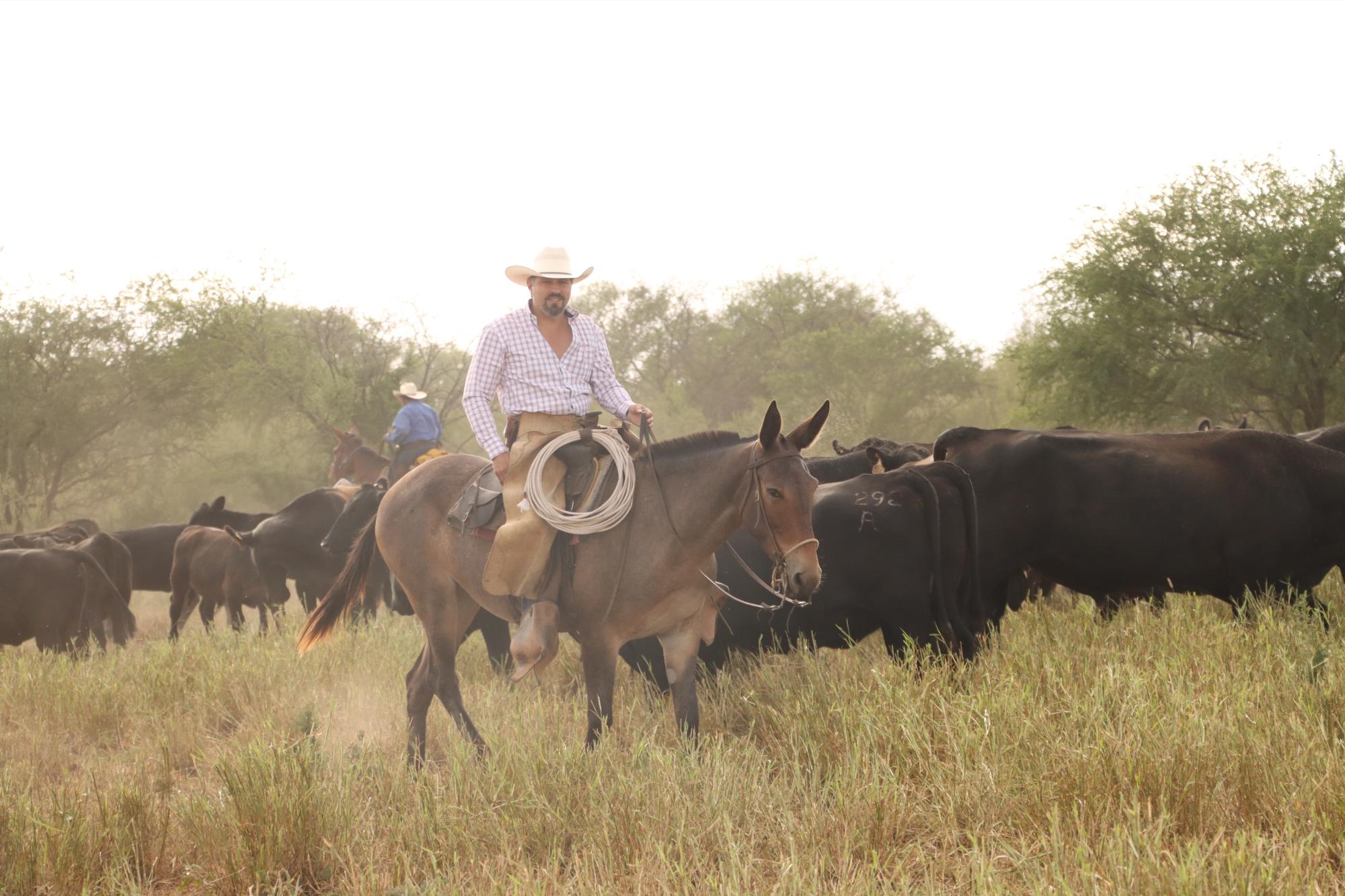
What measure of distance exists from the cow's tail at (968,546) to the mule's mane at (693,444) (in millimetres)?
1805

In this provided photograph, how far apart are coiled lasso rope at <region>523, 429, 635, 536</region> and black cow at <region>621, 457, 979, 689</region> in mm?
1321

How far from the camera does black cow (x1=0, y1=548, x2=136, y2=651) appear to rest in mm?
9273

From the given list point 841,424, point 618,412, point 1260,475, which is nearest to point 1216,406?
point 841,424

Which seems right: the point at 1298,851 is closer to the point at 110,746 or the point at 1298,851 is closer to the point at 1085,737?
the point at 1085,737

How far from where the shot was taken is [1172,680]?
4.91 meters

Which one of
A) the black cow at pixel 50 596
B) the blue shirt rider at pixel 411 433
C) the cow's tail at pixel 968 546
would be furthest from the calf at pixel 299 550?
the cow's tail at pixel 968 546

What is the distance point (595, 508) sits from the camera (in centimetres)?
512

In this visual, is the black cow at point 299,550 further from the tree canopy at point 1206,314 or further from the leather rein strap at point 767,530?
the tree canopy at point 1206,314

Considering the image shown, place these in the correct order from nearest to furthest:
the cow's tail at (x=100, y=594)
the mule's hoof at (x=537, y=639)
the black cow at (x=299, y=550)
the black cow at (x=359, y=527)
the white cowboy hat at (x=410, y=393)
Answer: the mule's hoof at (x=537, y=639)
the cow's tail at (x=100, y=594)
the black cow at (x=359, y=527)
the black cow at (x=299, y=550)
the white cowboy hat at (x=410, y=393)

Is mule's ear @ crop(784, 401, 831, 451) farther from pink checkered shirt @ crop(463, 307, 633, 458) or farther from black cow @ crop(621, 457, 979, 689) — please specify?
black cow @ crop(621, 457, 979, 689)

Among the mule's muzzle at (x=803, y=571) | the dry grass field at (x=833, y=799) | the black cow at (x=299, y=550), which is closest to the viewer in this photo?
the dry grass field at (x=833, y=799)

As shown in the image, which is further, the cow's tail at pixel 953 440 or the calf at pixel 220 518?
the calf at pixel 220 518

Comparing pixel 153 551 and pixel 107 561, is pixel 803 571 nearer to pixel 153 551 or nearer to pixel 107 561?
pixel 107 561

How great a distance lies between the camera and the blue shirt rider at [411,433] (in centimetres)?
1187
